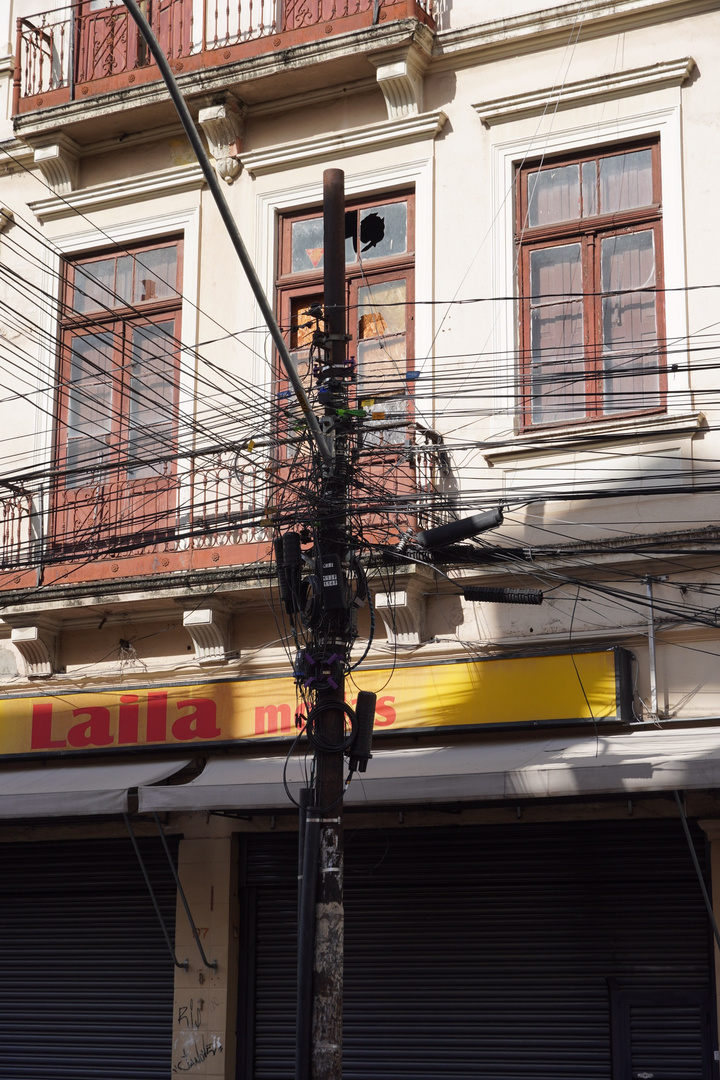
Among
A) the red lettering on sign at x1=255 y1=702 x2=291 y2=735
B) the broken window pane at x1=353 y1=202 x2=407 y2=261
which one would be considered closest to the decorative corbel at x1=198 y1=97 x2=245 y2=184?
the broken window pane at x1=353 y1=202 x2=407 y2=261

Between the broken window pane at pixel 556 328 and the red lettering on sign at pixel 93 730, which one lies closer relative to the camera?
the broken window pane at pixel 556 328

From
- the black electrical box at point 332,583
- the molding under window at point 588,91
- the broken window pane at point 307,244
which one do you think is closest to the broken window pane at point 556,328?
the molding under window at point 588,91

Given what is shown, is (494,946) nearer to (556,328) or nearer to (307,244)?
(556,328)

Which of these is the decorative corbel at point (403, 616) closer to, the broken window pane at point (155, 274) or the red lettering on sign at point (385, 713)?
the red lettering on sign at point (385, 713)

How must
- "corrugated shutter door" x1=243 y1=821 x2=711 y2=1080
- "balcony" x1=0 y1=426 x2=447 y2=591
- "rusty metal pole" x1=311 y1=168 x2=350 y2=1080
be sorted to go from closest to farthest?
1. "rusty metal pole" x1=311 y1=168 x2=350 y2=1080
2. "corrugated shutter door" x1=243 y1=821 x2=711 y2=1080
3. "balcony" x1=0 y1=426 x2=447 y2=591

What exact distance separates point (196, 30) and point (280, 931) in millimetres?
9123

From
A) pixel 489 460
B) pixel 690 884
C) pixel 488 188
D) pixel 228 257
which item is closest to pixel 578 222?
pixel 488 188

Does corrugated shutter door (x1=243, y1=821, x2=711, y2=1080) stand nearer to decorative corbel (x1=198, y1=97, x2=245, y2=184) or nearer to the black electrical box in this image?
the black electrical box

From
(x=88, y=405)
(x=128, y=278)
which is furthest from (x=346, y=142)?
(x=88, y=405)

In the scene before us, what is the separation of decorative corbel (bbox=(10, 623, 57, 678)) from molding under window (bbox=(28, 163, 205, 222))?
4534 millimetres

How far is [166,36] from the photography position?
13961 mm

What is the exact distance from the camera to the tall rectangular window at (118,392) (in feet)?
42.4

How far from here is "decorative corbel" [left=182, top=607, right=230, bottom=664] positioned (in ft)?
39.5

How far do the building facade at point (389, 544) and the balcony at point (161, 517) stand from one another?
0.06 m
